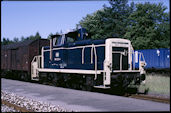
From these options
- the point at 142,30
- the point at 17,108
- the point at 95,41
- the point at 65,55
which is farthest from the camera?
the point at 142,30

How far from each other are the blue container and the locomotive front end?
9.74 metres

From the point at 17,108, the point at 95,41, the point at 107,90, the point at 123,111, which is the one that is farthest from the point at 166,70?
the point at 17,108

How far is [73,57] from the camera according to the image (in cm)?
1283

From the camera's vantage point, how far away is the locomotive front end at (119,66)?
1040cm

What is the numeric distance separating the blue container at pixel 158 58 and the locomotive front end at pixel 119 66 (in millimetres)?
9745

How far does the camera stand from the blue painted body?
11336 millimetres

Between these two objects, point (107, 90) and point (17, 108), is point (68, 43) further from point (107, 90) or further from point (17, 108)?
point (17, 108)

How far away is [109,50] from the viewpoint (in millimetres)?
10797

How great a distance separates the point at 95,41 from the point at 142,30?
21381 mm

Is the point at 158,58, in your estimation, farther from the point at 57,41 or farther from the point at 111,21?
the point at 111,21

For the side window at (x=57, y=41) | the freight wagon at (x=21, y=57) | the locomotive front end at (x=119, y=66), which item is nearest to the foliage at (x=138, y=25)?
the freight wagon at (x=21, y=57)

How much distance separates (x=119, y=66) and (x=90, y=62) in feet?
4.85

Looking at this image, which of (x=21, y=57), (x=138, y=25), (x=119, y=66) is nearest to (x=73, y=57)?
(x=119, y=66)

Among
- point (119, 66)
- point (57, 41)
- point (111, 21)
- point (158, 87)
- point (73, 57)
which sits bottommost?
point (158, 87)
